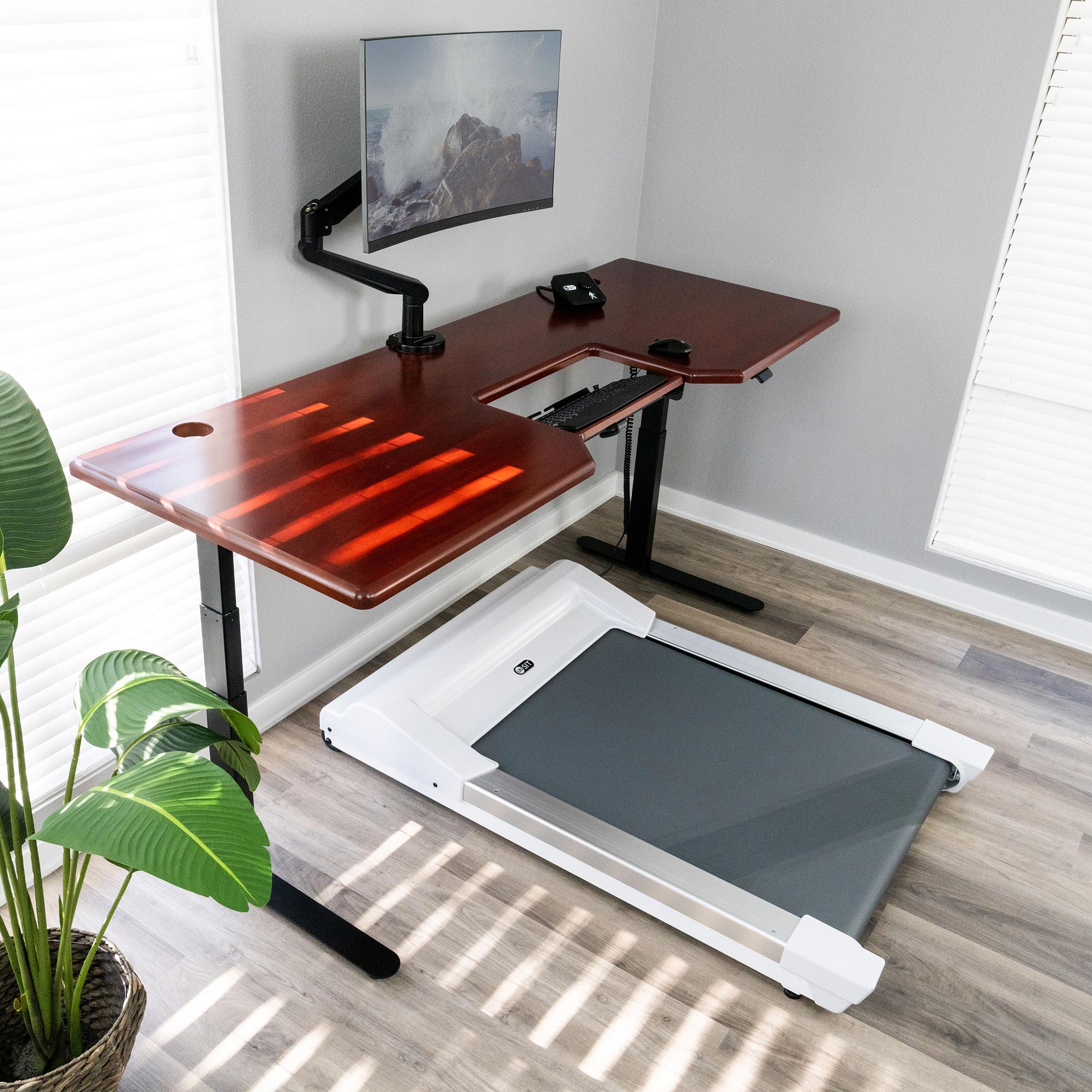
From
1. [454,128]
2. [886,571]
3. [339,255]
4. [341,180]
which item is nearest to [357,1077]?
[339,255]

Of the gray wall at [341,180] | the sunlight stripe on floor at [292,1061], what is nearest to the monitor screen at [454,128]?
the gray wall at [341,180]

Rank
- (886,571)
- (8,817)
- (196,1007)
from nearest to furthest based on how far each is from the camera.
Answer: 1. (8,817)
2. (196,1007)
3. (886,571)

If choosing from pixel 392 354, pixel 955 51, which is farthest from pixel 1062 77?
pixel 392 354

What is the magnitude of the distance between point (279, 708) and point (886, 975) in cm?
147

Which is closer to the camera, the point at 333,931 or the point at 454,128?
the point at 333,931

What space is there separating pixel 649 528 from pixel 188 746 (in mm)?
1911

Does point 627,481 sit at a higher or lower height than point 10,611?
lower

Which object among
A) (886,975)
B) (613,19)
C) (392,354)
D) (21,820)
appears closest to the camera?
(21,820)

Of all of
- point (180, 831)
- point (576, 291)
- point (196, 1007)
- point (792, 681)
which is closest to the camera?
point (180, 831)

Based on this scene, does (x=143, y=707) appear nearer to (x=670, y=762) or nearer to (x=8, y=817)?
(x=8, y=817)

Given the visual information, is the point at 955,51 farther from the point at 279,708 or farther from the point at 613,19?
the point at 279,708

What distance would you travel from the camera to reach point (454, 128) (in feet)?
7.59

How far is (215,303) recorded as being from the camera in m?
2.19

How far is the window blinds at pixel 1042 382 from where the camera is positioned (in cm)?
273
